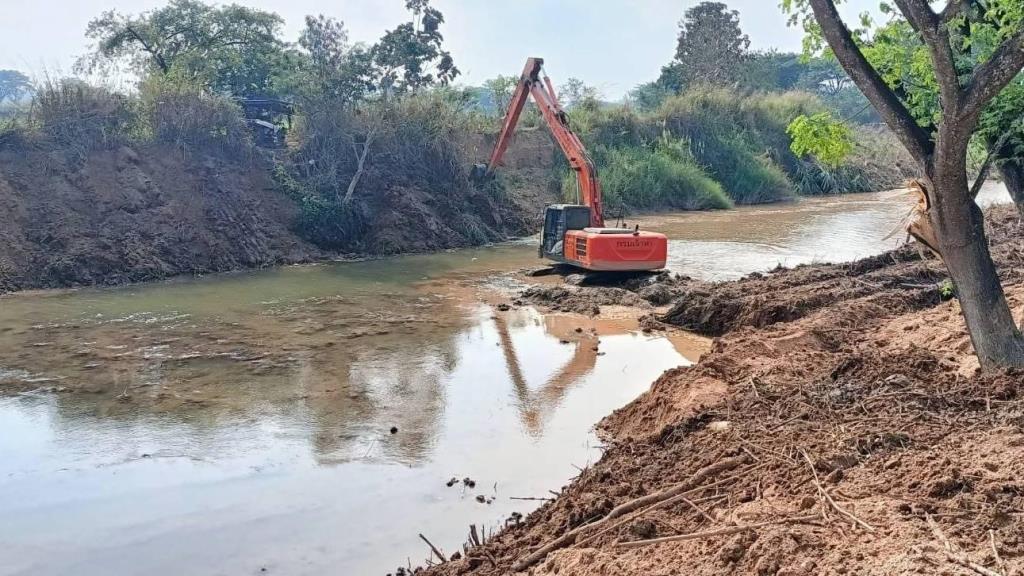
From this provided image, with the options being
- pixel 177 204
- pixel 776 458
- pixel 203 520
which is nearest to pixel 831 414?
pixel 776 458

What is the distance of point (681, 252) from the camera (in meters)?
20.4

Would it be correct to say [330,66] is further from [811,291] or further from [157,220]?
[811,291]

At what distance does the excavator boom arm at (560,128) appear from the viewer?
54.6 feet

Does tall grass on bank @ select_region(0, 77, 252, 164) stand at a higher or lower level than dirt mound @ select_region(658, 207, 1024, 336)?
higher

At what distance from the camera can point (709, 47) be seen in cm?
4362

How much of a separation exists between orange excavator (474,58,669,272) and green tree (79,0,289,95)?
9687 millimetres

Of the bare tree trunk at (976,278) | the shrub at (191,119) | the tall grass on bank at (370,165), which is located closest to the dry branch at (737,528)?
the bare tree trunk at (976,278)

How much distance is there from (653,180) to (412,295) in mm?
Answer: 16803

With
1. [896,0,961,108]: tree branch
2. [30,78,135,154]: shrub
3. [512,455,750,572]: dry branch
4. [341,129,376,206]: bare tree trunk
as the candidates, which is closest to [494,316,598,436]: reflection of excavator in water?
[512,455,750,572]: dry branch

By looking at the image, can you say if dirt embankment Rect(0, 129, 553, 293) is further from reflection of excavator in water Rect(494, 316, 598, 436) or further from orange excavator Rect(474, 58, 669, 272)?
reflection of excavator in water Rect(494, 316, 598, 436)

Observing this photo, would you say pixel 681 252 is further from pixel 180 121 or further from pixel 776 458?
pixel 776 458

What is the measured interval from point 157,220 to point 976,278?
57.3 ft

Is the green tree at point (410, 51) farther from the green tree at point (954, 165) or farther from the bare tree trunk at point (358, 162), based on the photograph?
the green tree at point (954, 165)

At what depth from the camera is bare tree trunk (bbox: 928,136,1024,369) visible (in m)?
6.29
